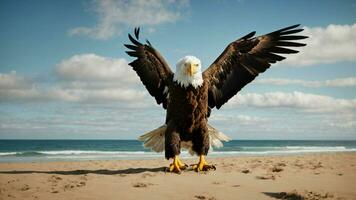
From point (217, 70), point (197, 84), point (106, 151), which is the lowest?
point (106, 151)

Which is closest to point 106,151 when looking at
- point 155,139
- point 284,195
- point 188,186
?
point 155,139

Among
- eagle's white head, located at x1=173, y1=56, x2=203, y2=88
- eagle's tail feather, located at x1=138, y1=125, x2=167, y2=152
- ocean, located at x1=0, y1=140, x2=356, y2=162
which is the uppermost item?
eagle's white head, located at x1=173, y1=56, x2=203, y2=88

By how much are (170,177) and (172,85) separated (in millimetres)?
1601

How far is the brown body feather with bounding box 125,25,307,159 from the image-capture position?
20.8 feet

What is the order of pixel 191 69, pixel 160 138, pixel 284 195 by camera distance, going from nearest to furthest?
pixel 284 195, pixel 191 69, pixel 160 138

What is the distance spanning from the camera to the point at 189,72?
19.4ft

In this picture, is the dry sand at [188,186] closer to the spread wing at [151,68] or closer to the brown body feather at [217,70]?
the brown body feather at [217,70]

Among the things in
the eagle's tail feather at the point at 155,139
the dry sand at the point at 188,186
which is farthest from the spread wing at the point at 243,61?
the dry sand at the point at 188,186

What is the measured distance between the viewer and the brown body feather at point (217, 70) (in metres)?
6.34

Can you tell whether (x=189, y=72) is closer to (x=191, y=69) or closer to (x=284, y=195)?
(x=191, y=69)

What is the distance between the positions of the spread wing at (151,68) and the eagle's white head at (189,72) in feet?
2.21

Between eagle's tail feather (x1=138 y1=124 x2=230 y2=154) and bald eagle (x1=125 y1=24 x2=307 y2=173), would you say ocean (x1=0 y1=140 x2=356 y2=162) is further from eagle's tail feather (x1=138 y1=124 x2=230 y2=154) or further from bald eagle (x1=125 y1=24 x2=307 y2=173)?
bald eagle (x1=125 y1=24 x2=307 y2=173)

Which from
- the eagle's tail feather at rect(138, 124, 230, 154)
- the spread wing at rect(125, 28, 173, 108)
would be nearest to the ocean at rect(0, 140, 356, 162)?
the eagle's tail feather at rect(138, 124, 230, 154)

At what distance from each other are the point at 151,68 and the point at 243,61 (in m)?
1.81
